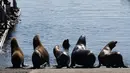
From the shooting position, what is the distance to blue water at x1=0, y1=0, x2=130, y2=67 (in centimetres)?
4497

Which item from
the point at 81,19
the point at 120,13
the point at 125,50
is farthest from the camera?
the point at 120,13

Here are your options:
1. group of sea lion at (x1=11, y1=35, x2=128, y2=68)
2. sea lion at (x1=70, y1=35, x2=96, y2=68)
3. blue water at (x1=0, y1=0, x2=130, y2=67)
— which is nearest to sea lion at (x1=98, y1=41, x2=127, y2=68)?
group of sea lion at (x1=11, y1=35, x2=128, y2=68)

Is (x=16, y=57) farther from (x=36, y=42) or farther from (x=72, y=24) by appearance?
(x=72, y=24)

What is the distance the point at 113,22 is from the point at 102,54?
153ft

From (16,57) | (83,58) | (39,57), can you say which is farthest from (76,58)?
(16,57)

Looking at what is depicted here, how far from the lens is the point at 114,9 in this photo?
81.2 m

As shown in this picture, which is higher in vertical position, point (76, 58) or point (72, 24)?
point (76, 58)

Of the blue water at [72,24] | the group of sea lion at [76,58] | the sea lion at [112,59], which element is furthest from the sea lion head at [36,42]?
the blue water at [72,24]

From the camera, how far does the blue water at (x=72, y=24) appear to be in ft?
148

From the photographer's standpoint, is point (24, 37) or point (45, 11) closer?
point (24, 37)

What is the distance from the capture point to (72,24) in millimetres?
63094

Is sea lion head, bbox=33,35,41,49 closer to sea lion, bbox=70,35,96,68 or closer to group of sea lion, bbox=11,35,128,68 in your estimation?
group of sea lion, bbox=11,35,128,68

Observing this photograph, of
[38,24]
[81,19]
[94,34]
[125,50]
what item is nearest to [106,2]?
[81,19]

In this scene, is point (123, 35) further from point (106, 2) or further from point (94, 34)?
point (106, 2)
